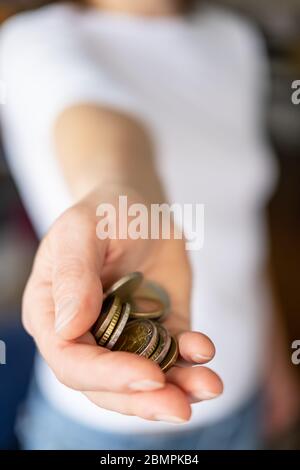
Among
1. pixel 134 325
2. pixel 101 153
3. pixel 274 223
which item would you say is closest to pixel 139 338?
pixel 134 325

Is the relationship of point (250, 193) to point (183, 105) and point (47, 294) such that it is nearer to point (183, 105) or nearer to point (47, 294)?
point (183, 105)

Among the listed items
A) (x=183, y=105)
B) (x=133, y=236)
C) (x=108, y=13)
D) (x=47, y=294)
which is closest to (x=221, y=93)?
(x=183, y=105)

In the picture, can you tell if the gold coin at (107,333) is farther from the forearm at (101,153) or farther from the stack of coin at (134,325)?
the forearm at (101,153)

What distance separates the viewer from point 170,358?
1.12 ft

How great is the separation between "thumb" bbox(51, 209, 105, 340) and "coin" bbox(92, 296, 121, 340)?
14 mm

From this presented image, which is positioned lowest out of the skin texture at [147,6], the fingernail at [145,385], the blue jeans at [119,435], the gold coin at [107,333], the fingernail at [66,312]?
the blue jeans at [119,435]

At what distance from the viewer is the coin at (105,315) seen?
0.33 metres

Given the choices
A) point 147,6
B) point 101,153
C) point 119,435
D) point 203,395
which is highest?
point 147,6

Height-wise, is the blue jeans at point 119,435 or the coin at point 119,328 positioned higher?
the coin at point 119,328

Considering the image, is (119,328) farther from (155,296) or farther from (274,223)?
(274,223)

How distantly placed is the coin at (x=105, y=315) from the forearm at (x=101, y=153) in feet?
0.43

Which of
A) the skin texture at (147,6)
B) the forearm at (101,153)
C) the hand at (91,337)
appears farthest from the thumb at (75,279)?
the skin texture at (147,6)

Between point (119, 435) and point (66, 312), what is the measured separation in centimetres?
33

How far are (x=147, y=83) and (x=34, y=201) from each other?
18 cm
